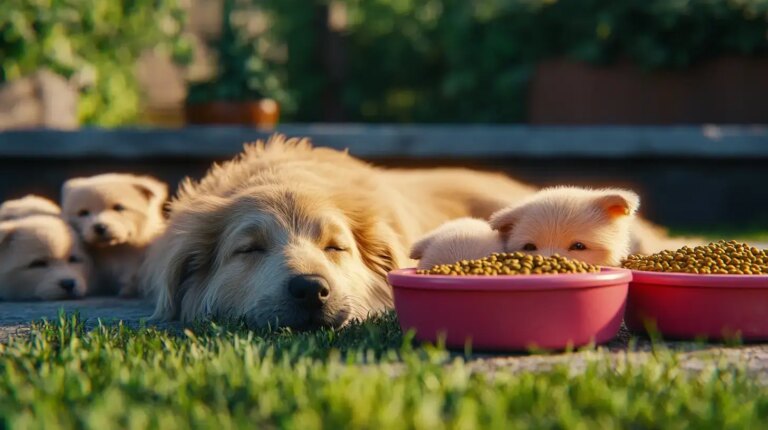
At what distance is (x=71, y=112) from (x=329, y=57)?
653 cm

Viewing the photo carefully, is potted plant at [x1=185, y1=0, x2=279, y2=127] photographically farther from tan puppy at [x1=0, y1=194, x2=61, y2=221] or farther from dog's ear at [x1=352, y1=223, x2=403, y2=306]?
dog's ear at [x1=352, y1=223, x2=403, y2=306]

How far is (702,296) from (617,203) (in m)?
0.73

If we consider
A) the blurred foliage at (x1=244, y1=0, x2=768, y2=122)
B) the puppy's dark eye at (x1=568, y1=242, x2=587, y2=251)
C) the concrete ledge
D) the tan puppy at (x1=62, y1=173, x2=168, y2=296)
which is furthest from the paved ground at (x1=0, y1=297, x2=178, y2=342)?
the blurred foliage at (x1=244, y1=0, x2=768, y2=122)

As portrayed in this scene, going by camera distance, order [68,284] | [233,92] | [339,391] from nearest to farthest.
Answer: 1. [339,391]
2. [68,284]
3. [233,92]

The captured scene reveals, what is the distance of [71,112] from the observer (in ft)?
34.2

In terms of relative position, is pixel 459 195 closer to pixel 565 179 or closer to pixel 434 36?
pixel 565 179

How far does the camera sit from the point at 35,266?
6.05m

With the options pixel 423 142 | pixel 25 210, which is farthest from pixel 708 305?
pixel 423 142

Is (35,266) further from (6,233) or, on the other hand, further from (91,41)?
(91,41)

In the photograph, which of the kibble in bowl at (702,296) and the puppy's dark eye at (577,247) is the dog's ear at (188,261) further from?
the kibble in bowl at (702,296)

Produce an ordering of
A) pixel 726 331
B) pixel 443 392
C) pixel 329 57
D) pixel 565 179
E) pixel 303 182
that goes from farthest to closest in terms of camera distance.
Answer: pixel 329 57 < pixel 565 179 < pixel 303 182 < pixel 726 331 < pixel 443 392

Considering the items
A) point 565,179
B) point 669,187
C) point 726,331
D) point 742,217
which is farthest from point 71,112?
point 726,331

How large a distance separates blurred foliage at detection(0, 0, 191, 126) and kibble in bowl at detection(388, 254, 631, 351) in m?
6.03

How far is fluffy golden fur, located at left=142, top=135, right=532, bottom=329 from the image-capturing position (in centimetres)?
434
